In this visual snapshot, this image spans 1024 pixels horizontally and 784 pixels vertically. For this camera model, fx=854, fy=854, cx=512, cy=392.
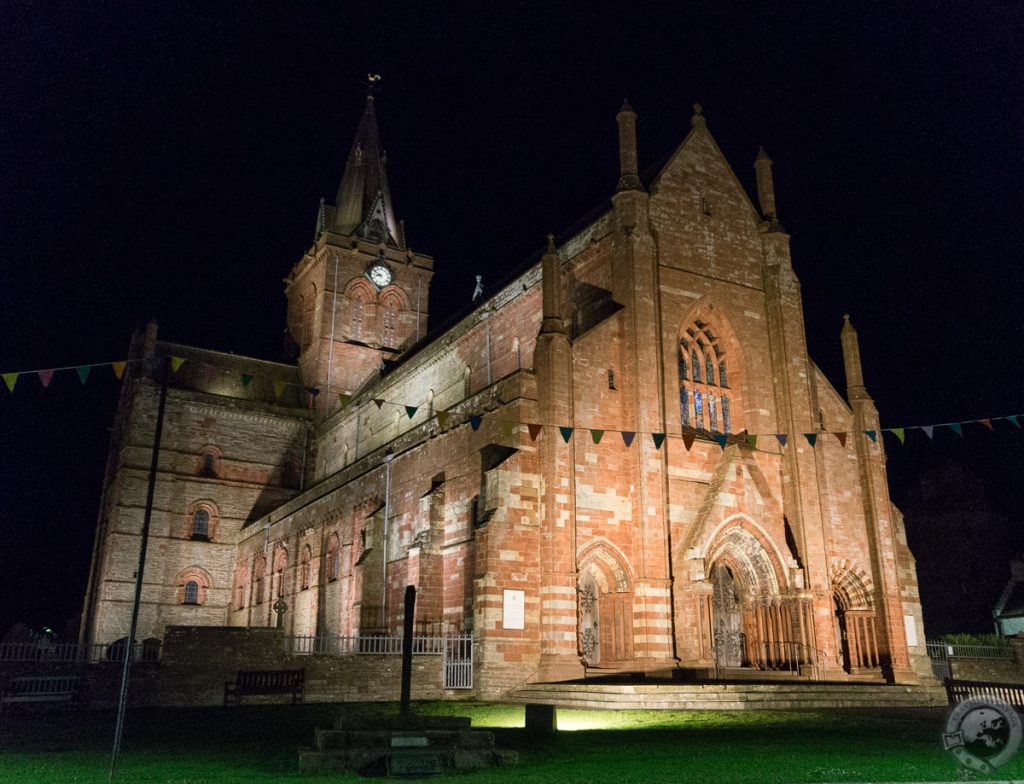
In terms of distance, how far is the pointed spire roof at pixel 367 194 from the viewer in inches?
2233

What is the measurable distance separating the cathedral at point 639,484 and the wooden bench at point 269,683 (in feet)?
4.30

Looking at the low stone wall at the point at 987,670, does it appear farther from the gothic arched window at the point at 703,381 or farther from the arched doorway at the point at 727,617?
the gothic arched window at the point at 703,381

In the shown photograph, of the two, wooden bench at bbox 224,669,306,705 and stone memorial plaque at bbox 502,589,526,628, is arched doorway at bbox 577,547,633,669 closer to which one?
stone memorial plaque at bbox 502,589,526,628

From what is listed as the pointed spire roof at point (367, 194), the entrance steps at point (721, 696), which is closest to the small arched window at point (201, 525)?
the pointed spire roof at point (367, 194)

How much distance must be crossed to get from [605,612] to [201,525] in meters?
30.9

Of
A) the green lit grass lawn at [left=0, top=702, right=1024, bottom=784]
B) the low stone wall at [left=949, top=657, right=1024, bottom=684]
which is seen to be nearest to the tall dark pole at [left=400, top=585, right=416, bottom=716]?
the green lit grass lawn at [left=0, top=702, right=1024, bottom=784]

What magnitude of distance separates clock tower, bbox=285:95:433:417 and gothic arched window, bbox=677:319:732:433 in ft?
86.9

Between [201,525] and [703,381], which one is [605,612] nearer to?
[703,381]

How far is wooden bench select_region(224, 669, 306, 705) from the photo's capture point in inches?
832

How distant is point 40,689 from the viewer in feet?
74.3

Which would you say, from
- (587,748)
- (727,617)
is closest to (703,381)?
(727,617)

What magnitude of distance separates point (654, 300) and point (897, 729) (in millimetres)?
14849

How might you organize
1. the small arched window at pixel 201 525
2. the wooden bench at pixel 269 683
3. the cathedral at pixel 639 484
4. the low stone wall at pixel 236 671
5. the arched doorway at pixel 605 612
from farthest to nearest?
Answer: the small arched window at pixel 201 525
the arched doorway at pixel 605 612
the cathedral at pixel 639 484
the low stone wall at pixel 236 671
the wooden bench at pixel 269 683

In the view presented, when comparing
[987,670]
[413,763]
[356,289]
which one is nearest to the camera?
[413,763]
